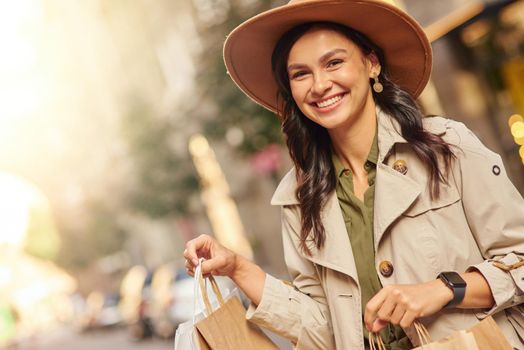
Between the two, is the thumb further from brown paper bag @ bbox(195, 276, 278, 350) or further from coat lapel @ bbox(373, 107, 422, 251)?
coat lapel @ bbox(373, 107, 422, 251)

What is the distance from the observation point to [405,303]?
1772mm

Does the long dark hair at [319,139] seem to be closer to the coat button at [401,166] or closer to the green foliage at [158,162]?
the coat button at [401,166]

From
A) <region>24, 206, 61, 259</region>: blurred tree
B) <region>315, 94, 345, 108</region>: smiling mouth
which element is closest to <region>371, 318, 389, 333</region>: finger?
<region>315, 94, 345, 108</region>: smiling mouth

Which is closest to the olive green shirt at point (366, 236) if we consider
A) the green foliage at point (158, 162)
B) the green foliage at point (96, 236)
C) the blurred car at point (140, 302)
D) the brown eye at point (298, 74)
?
the brown eye at point (298, 74)

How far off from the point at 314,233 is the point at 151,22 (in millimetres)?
25086

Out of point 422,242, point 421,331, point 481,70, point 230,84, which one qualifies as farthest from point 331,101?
point 230,84

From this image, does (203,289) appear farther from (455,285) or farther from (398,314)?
(455,285)

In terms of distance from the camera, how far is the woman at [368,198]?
1.88m

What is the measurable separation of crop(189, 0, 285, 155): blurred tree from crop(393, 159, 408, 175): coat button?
33.0 ft

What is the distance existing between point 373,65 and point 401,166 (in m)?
0.38

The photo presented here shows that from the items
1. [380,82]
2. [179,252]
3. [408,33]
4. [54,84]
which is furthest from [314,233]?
[54,84]

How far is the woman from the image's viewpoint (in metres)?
1.88

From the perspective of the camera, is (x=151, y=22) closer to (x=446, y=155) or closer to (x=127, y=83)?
(x=127, y=83)

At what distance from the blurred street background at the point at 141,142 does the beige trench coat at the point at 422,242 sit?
721cm
